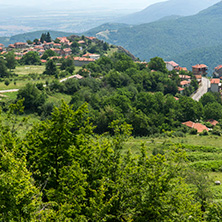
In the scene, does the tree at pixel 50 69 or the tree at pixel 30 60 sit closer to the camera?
the tree at pixel 50 69

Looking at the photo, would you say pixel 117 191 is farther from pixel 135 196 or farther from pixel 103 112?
pixel 103 112

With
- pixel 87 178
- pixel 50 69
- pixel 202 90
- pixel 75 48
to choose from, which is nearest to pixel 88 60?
pixel 50 69

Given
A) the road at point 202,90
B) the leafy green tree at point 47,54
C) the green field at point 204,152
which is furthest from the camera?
the leafy green tree at point 47,54

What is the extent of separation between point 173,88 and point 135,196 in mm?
74755

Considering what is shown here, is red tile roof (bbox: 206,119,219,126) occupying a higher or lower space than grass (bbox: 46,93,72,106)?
lower

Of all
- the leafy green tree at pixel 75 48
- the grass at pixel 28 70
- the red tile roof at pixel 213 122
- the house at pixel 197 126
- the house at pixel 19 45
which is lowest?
the red tile roof at pixel 213 122

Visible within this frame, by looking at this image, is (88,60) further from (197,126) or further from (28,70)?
(197,126)

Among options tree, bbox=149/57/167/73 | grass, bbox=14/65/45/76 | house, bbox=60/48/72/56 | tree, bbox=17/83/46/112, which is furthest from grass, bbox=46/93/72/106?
house, bbox=60/48/72/56

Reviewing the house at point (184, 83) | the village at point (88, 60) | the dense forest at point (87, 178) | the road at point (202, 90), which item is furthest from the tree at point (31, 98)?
the house at point (184, 83)

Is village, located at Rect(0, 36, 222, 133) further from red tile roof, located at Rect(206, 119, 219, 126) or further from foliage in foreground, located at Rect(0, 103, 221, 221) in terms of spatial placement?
foliage in foreground, located at Rect(0, 103, 221, 221)

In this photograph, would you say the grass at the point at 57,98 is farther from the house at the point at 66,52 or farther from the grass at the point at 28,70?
the house at the point at 66,52

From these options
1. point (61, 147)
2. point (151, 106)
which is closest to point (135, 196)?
→ point (61, 147)

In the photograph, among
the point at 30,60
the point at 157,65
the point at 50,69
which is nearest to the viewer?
the point at 50,69

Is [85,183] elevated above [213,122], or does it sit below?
above
